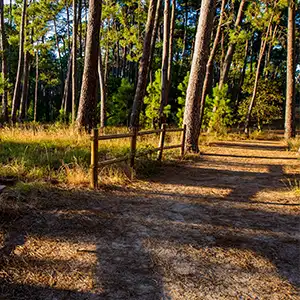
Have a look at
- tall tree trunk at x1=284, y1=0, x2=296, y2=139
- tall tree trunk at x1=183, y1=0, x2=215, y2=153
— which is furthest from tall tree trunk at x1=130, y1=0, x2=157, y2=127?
tall tree trunk at x1=284, y1=0, x2=296, y2=139

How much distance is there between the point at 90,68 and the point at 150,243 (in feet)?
26.3

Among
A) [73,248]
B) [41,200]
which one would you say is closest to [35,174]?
[41,200]

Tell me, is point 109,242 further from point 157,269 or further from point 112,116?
point 112,116

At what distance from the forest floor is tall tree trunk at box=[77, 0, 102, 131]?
528cm

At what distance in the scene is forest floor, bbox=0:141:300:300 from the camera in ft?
8.26

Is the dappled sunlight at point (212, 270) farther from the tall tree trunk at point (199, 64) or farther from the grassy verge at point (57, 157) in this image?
the tall tree trunk at point (199, 64)

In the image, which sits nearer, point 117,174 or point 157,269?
point 157,269

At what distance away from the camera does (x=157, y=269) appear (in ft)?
9.18

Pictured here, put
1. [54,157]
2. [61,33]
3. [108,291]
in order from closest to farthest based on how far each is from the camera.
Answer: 1. [108,291]
2. [54,157]
3. [61,33]

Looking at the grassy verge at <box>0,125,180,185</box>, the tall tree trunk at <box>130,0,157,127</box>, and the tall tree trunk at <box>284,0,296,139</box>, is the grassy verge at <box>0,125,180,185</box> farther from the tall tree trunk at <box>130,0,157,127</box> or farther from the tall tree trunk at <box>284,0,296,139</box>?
the tall tree trunk at <box>284,0,296,139</box>

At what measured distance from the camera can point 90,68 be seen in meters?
9.94

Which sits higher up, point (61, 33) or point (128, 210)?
point (61, 33)

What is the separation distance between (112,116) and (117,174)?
17.2 meters

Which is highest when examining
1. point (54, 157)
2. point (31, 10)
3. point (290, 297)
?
point (31, 10)
